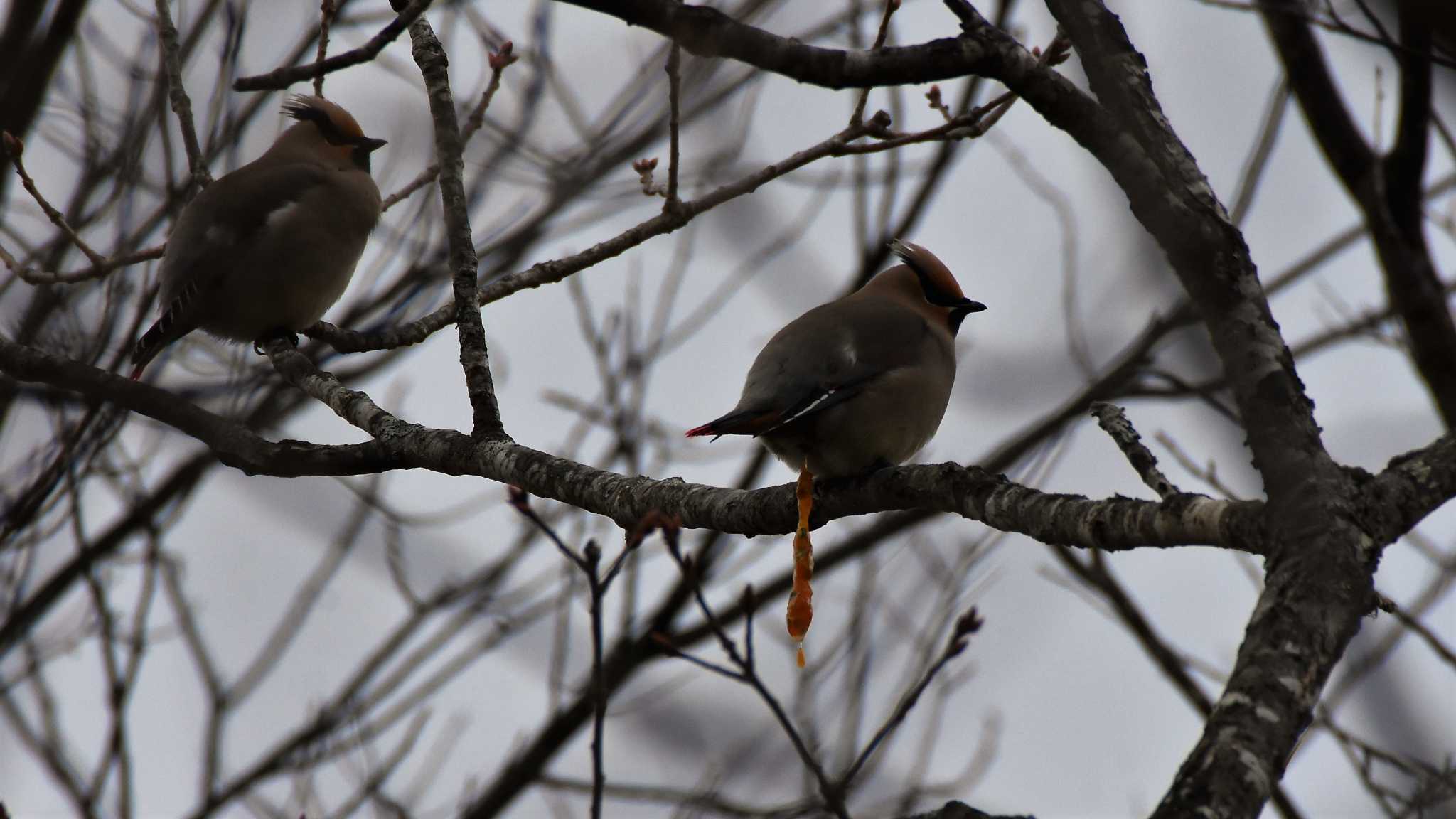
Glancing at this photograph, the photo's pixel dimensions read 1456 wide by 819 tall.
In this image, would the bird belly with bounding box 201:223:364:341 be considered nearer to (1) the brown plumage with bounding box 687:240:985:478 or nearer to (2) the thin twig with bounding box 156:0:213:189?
(2) the thin twig with bounding box 156:0:213:189

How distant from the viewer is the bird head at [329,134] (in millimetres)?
6648

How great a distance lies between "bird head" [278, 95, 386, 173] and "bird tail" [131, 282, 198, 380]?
1.30 m

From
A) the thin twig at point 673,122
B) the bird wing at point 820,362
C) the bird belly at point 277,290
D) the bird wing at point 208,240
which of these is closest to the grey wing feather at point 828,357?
the bird wing at point 820,362

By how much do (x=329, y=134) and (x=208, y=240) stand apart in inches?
47.6

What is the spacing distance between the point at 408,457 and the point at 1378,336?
348 cm

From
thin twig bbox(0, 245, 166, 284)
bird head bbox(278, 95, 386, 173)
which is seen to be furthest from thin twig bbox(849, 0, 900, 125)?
bird head bbox(278, 95, 386, 173)

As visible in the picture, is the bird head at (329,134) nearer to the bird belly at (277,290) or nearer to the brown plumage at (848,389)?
the bird belly at (277,290)

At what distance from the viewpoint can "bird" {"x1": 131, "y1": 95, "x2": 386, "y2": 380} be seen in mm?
5582

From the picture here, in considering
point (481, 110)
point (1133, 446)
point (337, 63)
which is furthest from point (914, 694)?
point (481, 110)

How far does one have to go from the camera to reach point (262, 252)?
18.9ft

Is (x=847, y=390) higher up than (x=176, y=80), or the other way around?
(x=176, y=80)

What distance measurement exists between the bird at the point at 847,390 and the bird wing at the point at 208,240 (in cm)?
218

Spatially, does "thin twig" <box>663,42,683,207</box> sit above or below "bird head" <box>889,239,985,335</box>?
below

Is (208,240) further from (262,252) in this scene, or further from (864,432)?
(864,432)
